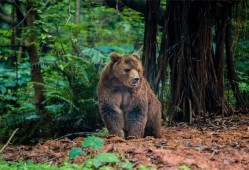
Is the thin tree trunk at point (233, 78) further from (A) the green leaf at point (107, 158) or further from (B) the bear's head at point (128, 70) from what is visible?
(A) the green leaf at point (107, 158)

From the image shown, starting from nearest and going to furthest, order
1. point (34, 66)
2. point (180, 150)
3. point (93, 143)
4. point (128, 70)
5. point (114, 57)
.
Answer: point (93, 143) < point (180, 150) < point (128, 70) < point (114, 57) < point (34, 66)

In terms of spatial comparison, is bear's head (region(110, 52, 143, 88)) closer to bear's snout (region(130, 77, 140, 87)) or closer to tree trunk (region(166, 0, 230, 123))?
bear's snout (region(130, 77, 140, 87))

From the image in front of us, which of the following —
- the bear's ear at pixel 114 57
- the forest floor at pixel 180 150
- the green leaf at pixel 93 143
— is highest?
the bear's ear at pixel 114 57

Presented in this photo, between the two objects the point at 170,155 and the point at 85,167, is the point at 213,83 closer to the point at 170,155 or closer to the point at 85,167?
the point at 170,155

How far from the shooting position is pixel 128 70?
791cm

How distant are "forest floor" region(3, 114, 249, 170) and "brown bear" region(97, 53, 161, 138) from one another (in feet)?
1.87

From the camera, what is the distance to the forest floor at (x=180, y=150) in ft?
17.7

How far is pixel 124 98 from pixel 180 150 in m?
2.29

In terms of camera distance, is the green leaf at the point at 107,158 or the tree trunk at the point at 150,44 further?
the tree trunk at the point at 150,44

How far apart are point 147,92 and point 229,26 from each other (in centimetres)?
286

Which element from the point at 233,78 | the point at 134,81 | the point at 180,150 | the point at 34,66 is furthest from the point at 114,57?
the point at 34,66

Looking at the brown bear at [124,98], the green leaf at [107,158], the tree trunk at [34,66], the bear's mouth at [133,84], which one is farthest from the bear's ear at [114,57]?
the tree trunk at [34,66]

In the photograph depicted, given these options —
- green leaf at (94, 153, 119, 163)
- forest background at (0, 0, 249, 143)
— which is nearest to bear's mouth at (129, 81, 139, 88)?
forest background at (0, 0, 249, 143)

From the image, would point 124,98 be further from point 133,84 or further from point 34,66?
point 34,66
